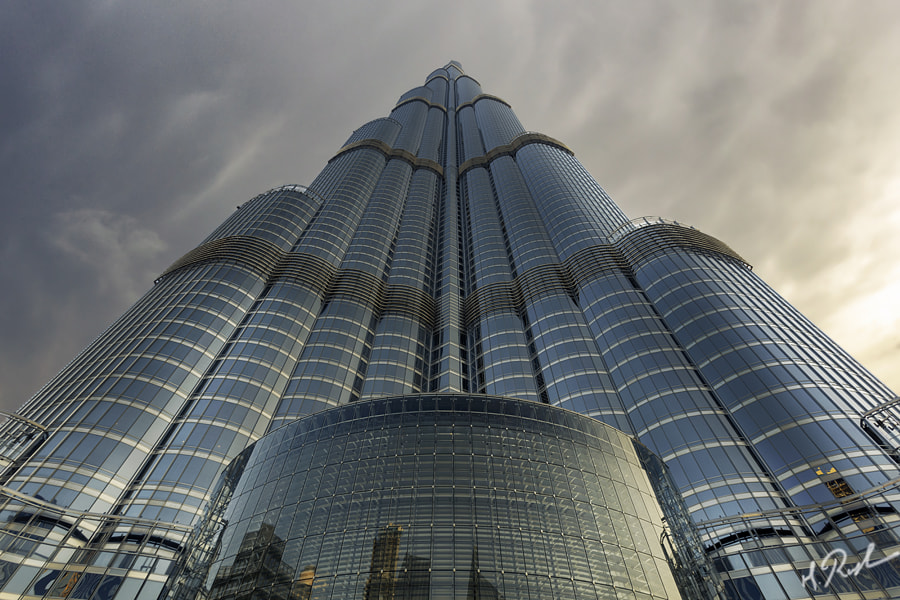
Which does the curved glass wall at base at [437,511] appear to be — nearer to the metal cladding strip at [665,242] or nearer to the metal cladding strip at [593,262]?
the metal cladding strip at [593,262]

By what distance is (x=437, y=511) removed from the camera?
104 ft

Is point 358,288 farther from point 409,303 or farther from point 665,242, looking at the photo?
point 665,242

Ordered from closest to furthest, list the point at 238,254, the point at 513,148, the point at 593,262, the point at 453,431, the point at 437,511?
1. the point at 437,511
2. the point at 453,431
3. the point at 238,254
4. the point at 593,262
5. the point at 513,148

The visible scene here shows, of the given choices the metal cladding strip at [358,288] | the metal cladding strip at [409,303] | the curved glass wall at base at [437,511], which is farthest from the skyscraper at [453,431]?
the metal cladding strip at [409,303]

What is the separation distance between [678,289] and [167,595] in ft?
234

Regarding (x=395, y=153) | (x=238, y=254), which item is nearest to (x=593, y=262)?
(x=238, y=254)

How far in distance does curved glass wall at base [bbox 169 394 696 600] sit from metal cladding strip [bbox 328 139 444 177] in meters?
121

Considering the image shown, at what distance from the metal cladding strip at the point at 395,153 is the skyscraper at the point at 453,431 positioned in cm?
4842

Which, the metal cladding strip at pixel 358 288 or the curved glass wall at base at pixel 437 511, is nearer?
the curved glass wall at base at pixel 437 511

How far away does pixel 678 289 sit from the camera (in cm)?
7100

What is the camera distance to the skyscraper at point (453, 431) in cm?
3209

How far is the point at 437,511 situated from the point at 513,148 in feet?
448

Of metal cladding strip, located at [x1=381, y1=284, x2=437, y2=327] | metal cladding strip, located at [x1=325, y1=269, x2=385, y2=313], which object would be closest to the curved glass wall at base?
metal cladding strip, located at [x1=325, y1=269, x2=385, y2=313]

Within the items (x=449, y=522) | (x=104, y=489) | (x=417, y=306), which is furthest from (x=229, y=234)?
(x=449, y=522)
